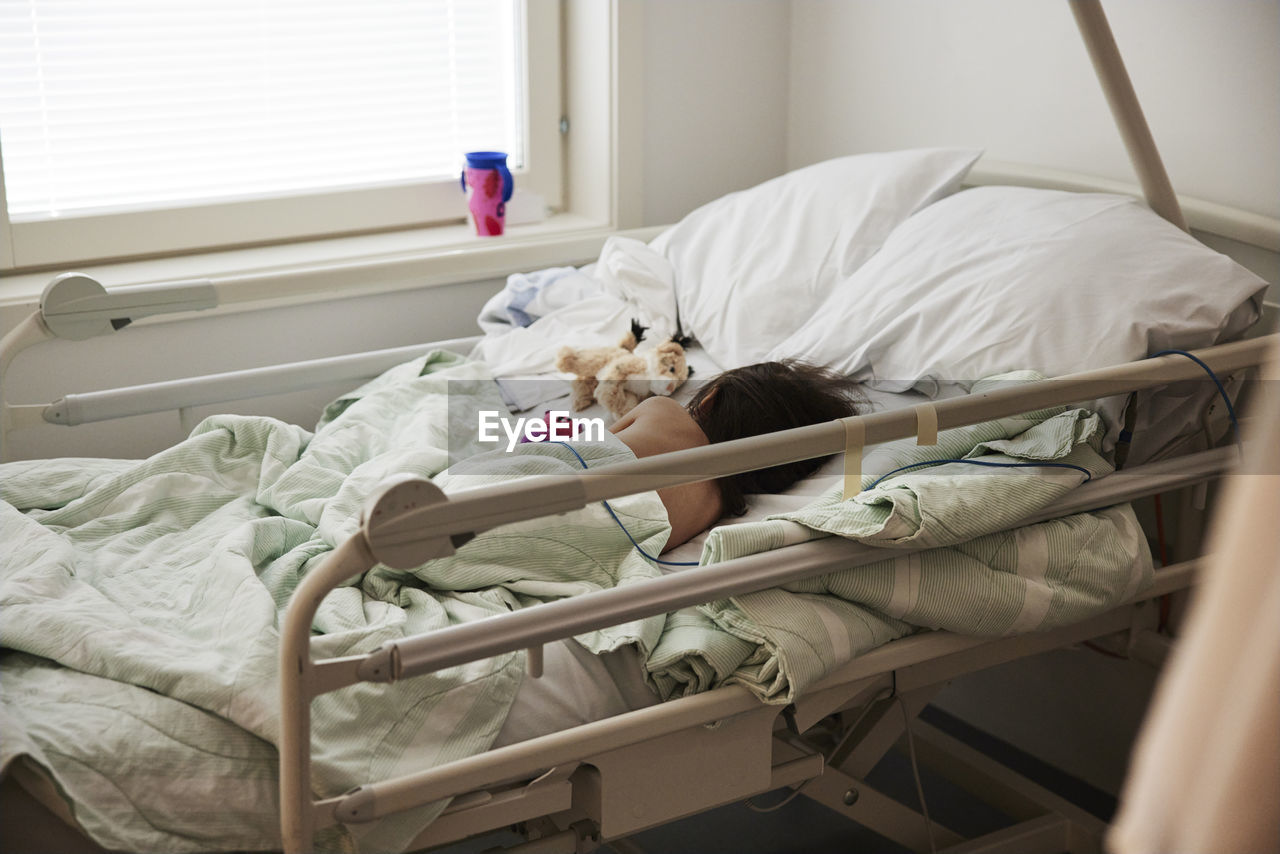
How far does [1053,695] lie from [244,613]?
141 cm

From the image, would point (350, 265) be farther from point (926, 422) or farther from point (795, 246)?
point (926, 422)

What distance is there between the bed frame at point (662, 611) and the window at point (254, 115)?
62 cm

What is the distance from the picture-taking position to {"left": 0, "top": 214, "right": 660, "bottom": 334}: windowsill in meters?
1.53

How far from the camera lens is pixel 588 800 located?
1.03 metres

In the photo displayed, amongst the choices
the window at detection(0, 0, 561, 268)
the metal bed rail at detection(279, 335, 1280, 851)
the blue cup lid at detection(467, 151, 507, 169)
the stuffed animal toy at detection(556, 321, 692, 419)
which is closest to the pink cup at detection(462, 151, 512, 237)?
the blue cup lid at detection(467, 151, 507, 169)

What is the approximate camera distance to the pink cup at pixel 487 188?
2.12m

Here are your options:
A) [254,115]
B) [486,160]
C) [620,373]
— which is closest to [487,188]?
[486,160]

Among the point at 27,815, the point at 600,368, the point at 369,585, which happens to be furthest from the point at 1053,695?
the point at 27,815

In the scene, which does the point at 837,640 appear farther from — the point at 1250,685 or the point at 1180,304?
the point at 1250,685

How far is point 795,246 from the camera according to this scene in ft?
5.77

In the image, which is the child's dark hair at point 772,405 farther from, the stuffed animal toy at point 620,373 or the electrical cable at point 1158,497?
the electrical cable at point 1158,497

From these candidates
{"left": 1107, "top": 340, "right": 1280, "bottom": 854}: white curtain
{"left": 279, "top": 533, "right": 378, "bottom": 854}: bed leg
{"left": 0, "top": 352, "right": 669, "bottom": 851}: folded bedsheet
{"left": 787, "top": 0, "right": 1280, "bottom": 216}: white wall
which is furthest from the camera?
{"left": 787, "top": 0, "right": 1280, "bottom": 216}: white wall

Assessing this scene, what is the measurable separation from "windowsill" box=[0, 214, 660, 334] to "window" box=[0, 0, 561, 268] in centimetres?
5

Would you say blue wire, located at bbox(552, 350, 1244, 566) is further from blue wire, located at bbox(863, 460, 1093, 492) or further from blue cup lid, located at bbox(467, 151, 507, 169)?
blue cup lid, located at bbox(467, 151, 507, 169)
